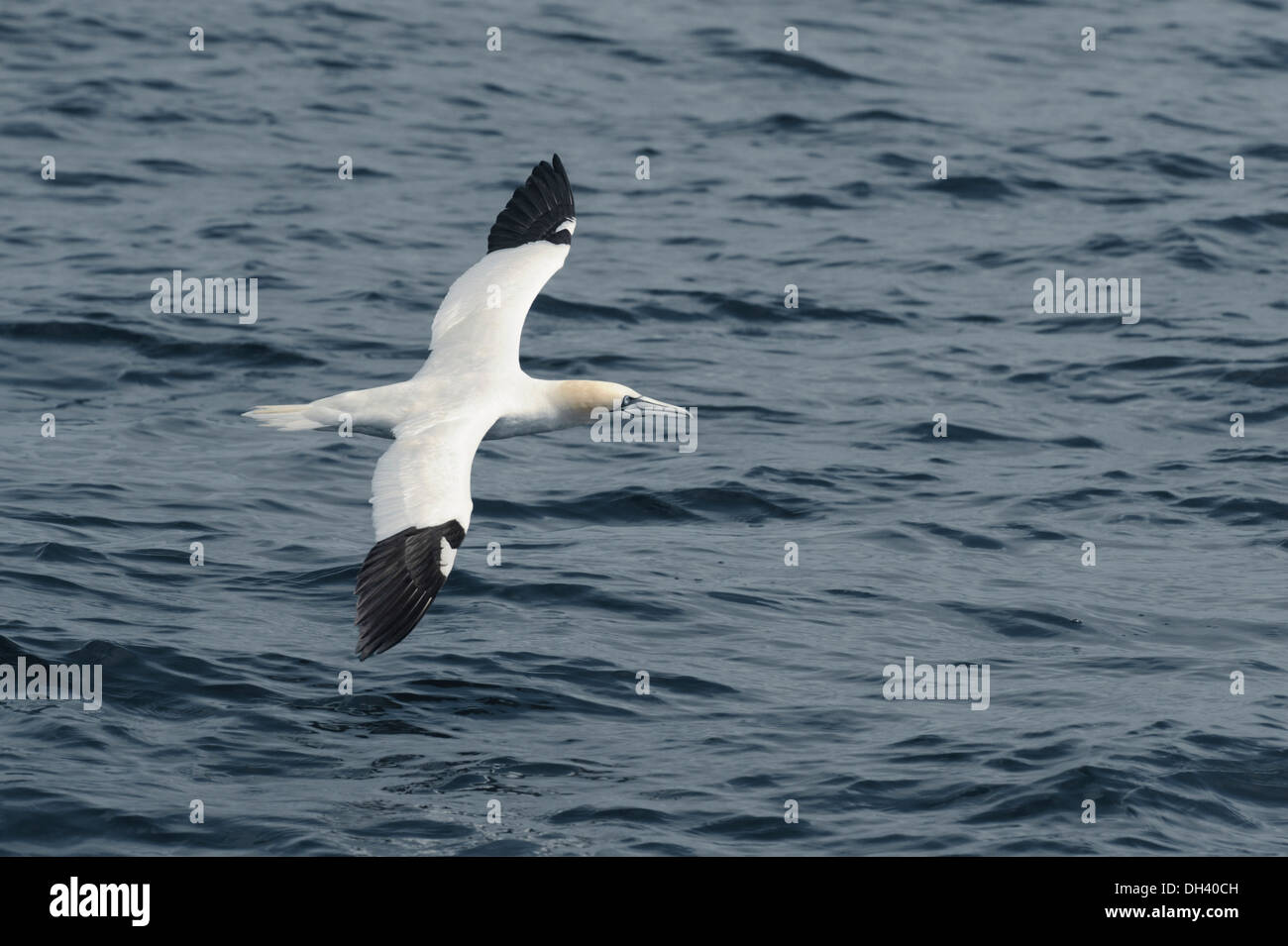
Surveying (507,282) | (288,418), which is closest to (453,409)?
(288,418)

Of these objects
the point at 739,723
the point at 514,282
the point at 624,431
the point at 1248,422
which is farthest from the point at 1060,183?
the point at 739,723

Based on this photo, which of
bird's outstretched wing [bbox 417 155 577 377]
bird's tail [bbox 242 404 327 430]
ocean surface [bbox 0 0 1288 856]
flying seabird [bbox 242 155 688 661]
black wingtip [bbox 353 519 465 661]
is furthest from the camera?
bird's outstretched wing [bbox 417 155 577 377]

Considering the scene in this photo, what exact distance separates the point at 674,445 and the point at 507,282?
2650 mm

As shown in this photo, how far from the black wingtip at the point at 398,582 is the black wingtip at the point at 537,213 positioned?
4.34 meters

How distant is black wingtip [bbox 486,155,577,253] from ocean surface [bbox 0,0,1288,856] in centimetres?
181

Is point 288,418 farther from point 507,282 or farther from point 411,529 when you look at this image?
point 507,282

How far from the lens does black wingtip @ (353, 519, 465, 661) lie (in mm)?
10281

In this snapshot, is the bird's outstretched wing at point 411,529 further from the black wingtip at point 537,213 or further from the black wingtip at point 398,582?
the black wingtip at point 537,213

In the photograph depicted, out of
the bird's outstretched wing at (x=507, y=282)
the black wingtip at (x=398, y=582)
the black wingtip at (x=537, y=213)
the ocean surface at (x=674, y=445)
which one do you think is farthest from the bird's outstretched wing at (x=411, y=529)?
the black wingtip at (x=537, y=213)

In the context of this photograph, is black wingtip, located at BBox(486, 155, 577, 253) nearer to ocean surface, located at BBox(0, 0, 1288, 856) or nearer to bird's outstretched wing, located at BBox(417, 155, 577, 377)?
bird's outstretched wing, located at BBox(417, 155, 577, 377)

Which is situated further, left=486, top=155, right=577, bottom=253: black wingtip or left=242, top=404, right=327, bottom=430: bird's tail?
left=486, top=155, right=577, bottom=253: black wingtip

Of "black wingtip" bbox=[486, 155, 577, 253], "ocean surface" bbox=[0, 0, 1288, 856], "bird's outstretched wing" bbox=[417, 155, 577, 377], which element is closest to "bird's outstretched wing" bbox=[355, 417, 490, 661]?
"ocean surface" bbox=[0, 0, 1288, 856]

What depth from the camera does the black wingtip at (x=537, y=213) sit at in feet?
47.9

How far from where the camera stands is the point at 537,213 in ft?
48.8
